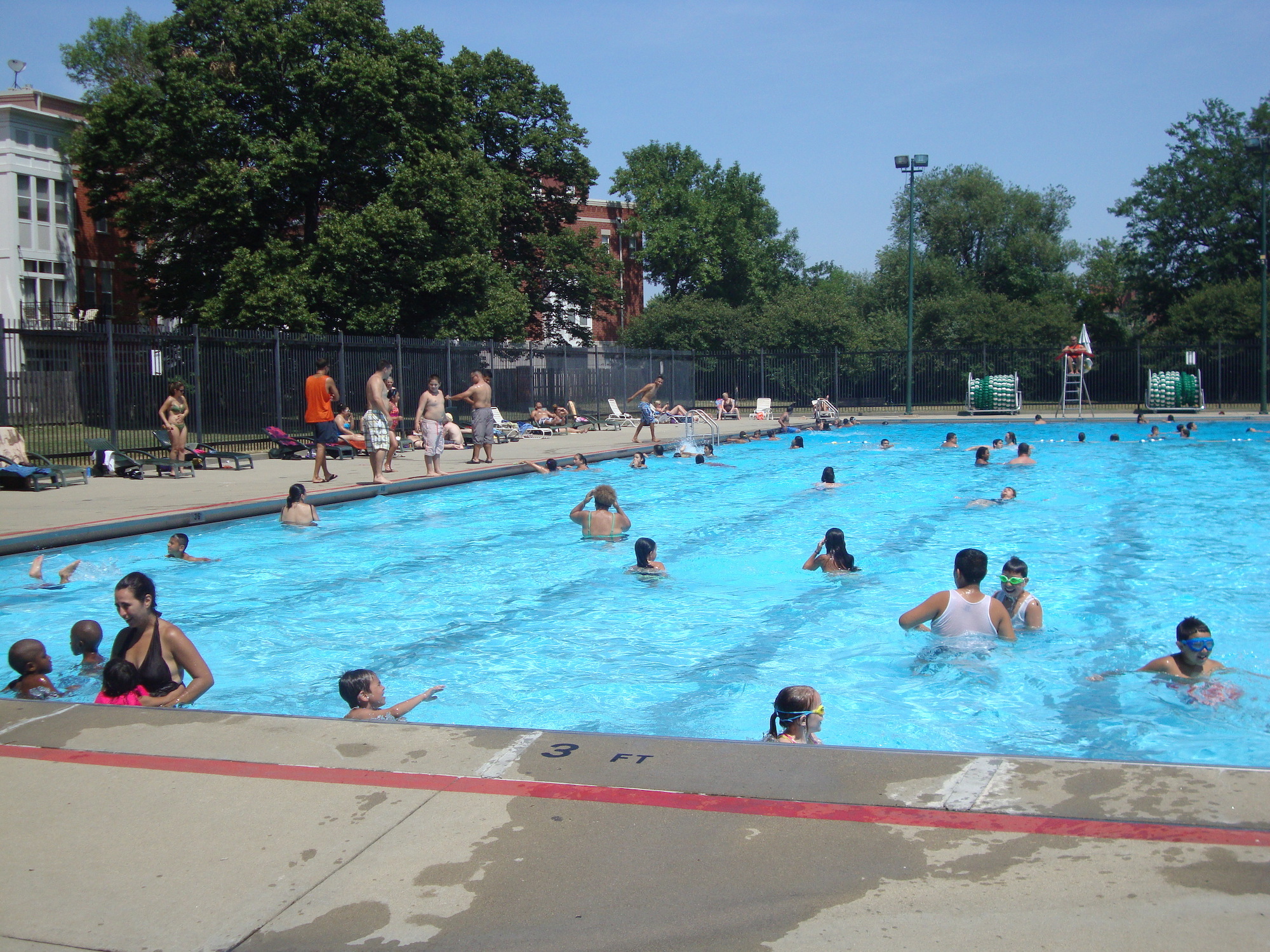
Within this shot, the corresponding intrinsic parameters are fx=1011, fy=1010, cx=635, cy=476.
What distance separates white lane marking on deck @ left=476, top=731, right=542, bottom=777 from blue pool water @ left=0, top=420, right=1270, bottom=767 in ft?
8.19

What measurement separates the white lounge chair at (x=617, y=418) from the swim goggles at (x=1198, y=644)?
26.0 metres

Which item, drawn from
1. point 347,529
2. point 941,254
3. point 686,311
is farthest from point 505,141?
point 347,529

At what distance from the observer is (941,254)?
63.4 metres

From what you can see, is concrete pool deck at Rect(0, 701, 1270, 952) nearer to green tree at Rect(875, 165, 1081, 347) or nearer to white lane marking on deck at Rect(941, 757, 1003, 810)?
white lane marking on deck at Rect(941, 757, 1003, 810)

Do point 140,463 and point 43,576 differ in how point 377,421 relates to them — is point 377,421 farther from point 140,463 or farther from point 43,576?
point 43,576

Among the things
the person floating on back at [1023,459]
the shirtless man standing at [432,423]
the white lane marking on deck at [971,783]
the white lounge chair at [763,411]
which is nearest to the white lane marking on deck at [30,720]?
the white lane marking on deck at [971,783]

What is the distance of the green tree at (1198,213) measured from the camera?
153 feet

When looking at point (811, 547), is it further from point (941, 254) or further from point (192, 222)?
point (941, 254)

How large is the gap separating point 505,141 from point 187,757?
4549 centimetres

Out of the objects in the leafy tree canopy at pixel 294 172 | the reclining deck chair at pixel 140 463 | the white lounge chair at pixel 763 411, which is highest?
the leafy tree canopy at pixel 294 172

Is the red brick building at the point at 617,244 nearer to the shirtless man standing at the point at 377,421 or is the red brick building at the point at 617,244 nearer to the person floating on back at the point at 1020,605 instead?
the shirtless man standing at the point at 377,421

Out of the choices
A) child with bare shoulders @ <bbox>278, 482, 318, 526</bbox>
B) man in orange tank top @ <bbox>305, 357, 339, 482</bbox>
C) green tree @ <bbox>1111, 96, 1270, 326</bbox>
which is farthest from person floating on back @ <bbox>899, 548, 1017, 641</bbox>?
green tree @ <bbox>1111, 96, 1270, 326</bbox>

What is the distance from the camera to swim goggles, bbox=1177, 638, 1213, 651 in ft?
21.8

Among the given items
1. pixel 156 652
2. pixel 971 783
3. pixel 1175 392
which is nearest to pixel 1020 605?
pixel 971 783
